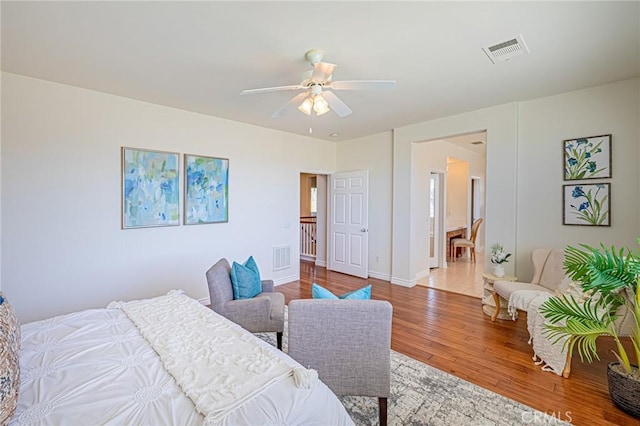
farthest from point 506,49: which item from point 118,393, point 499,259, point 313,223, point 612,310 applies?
point 313,223

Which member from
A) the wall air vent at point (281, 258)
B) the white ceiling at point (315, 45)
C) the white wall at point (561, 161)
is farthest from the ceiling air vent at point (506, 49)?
the wall air vent at point (281, 258)

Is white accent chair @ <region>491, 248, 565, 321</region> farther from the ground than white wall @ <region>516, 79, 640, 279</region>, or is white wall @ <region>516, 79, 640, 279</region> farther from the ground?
white wall @ <region>516, 79, 640, 279</region>

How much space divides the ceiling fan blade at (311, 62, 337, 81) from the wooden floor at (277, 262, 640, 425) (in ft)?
8.30

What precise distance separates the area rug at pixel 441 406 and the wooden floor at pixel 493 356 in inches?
4.8

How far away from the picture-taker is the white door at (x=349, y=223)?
541 cm

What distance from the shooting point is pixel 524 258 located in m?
3.66

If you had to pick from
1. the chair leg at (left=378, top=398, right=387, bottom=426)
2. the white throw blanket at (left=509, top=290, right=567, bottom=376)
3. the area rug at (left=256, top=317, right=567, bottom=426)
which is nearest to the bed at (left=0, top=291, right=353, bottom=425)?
the chair leg at (left=378, top=398, right=387, bottom=426)

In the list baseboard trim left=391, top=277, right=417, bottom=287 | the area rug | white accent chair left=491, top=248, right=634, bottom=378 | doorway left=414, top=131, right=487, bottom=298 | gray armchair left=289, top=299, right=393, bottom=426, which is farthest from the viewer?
doorway left=414, top=131, right=487, bottom=298

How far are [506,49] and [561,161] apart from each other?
186cm

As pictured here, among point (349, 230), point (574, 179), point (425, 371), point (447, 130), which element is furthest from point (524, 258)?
point (349, 230)

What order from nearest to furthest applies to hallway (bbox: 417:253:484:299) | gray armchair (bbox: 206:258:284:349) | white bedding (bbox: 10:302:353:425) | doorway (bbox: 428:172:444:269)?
white bedding (bbox: 10:302:353:425) < gray armchair (bbox: 206:258:284:349) < hallway (bbox: 417:253:484:299) < doorway (bbox: 428:172:444:269)

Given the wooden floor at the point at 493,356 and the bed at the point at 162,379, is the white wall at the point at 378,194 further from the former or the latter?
the bed at the point at 162,379

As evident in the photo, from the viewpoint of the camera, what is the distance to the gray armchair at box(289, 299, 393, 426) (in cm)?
171

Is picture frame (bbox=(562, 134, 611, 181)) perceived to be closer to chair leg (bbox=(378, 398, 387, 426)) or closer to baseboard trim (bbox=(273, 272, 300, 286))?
chair leg (bbox=(378, 398, 387, 426))
